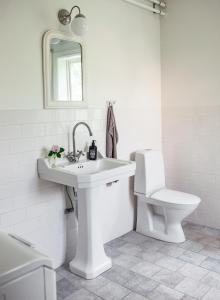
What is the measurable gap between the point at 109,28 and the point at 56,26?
2.10 feet

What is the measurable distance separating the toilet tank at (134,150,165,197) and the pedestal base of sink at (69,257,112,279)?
2.81 feet

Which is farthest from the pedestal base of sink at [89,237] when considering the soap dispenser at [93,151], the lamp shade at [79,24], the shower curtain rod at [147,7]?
the shower curtain rod at [147,7]

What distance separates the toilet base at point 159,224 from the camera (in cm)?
295

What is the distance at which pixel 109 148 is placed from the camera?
2.88m

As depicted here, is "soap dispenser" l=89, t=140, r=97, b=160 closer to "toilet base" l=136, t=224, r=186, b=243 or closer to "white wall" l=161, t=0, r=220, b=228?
"toilet base" l=136, t=224, r=186, b=243

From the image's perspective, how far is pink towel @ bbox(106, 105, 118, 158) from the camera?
2.87 metres

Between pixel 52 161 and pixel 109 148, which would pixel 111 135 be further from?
pixel 52 161

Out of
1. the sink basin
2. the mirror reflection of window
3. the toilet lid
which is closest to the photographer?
the sink basin

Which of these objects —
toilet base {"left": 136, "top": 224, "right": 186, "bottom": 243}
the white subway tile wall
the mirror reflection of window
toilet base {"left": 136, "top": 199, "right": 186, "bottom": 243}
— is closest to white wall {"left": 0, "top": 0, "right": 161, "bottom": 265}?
the white subway tile wall

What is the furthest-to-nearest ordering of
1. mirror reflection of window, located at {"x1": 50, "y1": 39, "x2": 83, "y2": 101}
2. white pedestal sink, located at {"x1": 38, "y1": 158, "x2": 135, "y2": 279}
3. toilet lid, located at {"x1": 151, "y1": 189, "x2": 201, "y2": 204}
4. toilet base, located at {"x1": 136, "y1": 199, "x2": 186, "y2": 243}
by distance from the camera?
toilet base, located at {"x1": 136, "y1": 199, "x2": 186, "y2": 243} → toilet lid, located at {"x1": 151, "y1": 189, "x2": 201, "y2": 204} → mirror reflection of window, located at {"x1": 50, "y1": 39, "x2": 83, "y2": 101} → white pedestal sink, located at {"x1": 38, "y1": 158, "x2": 135, "y2": 279}

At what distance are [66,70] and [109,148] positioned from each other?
0.82m

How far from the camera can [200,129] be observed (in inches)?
129

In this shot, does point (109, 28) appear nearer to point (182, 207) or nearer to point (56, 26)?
point (56, 26)

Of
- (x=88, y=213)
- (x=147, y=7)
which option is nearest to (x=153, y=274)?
(x=88, y=213)
